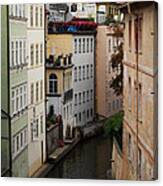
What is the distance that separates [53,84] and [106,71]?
232 mm

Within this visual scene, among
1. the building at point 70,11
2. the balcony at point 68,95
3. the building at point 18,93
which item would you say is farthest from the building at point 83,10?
the balcony at point 68,95

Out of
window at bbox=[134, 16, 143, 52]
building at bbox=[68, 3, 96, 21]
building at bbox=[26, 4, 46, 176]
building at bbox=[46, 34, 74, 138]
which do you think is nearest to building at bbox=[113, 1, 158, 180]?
window at bbox=[134, 16, 143, 52]

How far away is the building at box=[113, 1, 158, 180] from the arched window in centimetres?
30

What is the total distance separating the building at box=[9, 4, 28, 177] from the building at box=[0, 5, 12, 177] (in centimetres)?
2

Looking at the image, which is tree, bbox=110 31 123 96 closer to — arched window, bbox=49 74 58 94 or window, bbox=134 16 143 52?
window, bbox=134 16 143 52

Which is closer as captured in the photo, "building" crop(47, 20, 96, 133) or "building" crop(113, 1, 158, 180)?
"building" crop(113, 1, 158, 180)

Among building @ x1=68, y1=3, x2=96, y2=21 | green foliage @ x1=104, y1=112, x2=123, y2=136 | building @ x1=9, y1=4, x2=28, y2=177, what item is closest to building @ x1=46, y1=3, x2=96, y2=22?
building @ x1=68, y1=3, x2=96, y2=21

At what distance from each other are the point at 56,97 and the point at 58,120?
99mm

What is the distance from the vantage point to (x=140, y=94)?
2568 millimetres

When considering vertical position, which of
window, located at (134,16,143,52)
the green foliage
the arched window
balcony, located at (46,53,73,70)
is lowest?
the green foliage

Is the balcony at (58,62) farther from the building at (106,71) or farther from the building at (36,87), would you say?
the building at (106,71)

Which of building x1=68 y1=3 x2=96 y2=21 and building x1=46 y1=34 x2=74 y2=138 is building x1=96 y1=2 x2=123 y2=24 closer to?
building x1=68 y1=3 x2=96 y2=21

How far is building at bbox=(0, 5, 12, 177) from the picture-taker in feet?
8.72

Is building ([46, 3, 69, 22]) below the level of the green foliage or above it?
above
